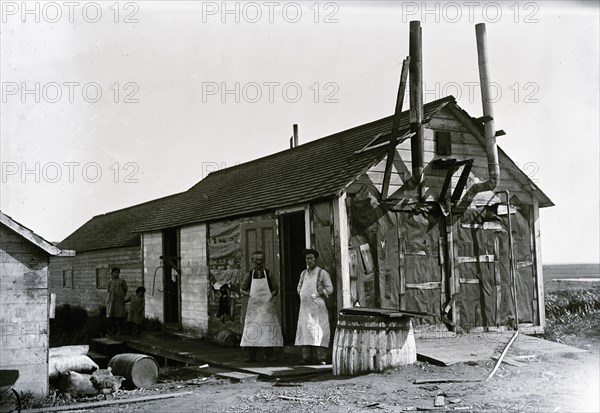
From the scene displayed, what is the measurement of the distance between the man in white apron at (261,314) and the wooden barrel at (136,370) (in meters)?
1.73

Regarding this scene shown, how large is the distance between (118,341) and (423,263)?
8255 millimetres

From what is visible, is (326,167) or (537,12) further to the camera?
(326,167)

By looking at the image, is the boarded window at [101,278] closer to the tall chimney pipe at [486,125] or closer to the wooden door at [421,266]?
the wooden door at [421,266]

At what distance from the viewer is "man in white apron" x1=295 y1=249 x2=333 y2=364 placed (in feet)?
35.2

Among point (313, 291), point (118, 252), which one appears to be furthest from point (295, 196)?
point (118, 252)

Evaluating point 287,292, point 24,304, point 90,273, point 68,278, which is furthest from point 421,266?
point 68,278

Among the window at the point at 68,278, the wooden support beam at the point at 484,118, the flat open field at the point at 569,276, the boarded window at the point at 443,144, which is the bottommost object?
the flat open field at the point at 569,276

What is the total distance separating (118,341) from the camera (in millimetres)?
16047

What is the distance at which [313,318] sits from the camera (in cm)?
1082

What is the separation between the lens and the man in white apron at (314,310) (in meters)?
10.7

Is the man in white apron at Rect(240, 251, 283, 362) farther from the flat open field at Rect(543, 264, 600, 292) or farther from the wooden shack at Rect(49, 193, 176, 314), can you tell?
the flat open field at Rect(543, 264, 600, 292)

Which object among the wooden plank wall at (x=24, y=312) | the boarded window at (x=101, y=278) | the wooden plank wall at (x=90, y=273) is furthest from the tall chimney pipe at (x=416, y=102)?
the boarded window at (x=101, y=278)

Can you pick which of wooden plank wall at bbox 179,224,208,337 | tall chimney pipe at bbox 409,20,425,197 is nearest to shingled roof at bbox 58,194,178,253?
wooden plank wall at bbox 179,224,208,337

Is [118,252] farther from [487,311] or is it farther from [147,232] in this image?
[487,311]
